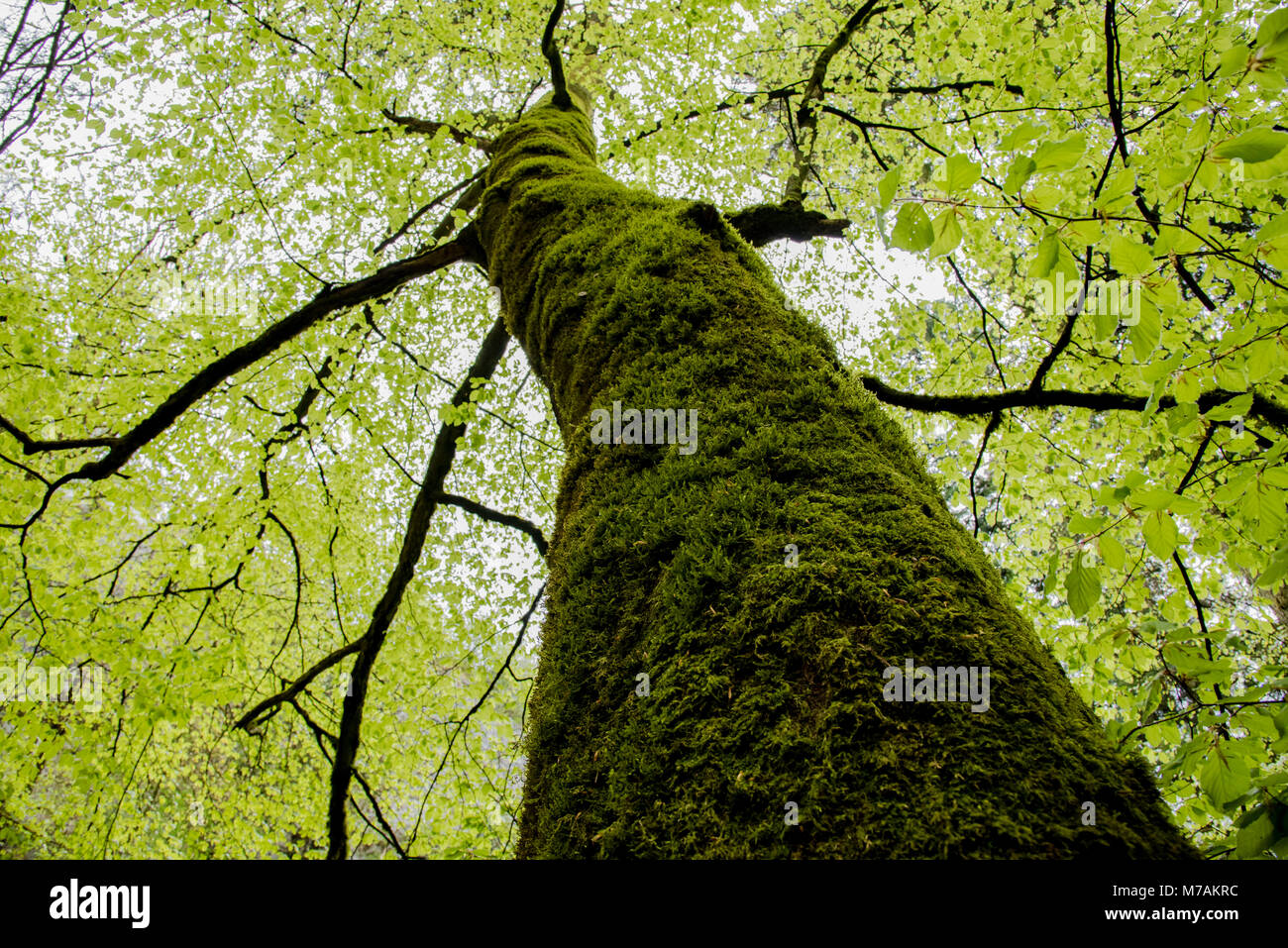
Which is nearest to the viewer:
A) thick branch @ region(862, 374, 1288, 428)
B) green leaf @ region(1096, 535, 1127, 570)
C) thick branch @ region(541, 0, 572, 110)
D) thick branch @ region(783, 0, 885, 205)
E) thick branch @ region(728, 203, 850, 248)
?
green leaf @ region(1096, 535, 1127, 570)

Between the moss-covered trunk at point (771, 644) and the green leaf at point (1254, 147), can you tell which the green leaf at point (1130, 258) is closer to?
the green leaf at point (1254, 147)

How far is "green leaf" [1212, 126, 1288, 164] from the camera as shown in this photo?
3.45ft

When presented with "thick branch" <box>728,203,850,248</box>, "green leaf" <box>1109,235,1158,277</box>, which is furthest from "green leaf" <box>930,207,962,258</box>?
"thick branch" <box>728,203,850,248</box>

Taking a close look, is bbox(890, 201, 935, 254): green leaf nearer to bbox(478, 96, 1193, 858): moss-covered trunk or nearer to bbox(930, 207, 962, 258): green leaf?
bbox(930, 207, 962, 258): green leaf

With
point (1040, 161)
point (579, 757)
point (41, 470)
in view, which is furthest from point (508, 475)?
point (1040, 161)

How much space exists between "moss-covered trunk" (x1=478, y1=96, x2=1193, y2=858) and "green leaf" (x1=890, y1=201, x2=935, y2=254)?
0.53 m

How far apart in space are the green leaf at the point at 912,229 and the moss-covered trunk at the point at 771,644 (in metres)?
0.53

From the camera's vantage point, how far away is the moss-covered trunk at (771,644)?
0.86 m

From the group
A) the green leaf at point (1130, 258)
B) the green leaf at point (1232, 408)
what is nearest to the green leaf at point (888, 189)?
the green leaf at point (1130, 258)

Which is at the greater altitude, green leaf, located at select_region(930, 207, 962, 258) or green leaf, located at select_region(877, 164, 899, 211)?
green leaf, located at select_region(930, 207, 962, 258)

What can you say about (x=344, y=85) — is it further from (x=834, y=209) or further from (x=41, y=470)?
(x=834, y=209)

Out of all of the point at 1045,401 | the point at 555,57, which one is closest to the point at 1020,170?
the point at 1045,401

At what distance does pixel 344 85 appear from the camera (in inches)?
200
